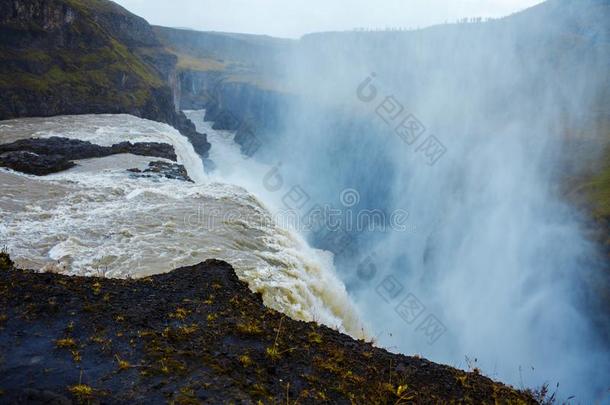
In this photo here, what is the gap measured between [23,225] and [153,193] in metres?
7.15

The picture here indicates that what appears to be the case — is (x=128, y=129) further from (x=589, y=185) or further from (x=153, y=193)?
(x=589, y=185)

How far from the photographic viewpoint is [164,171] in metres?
28.7

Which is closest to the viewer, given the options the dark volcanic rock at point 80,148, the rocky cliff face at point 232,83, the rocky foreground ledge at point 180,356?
the rocky foreground ledge at point 180,356

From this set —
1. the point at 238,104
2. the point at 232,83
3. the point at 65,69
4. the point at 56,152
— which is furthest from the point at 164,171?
the point at 232,83

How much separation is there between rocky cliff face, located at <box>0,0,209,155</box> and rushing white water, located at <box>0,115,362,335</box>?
79.4 ft

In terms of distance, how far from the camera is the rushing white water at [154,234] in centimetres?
1489

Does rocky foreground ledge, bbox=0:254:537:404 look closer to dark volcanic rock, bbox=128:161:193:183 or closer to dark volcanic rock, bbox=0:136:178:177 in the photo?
dark volcanic rock, bbox=128:161:193:183

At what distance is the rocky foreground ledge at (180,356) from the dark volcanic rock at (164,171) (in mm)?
18986

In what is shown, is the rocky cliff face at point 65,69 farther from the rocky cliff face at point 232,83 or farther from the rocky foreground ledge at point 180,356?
the rocky foreground ledge at point 180,356

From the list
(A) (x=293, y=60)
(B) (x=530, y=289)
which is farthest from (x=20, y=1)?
(A) (x=293, y=60)

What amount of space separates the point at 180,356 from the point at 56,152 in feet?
95.1

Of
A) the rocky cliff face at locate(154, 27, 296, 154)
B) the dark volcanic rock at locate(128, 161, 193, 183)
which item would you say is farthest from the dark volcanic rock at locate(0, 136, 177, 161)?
the rocky cliff face at locate(154, 27, 296, 154)

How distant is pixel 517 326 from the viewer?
26750mm

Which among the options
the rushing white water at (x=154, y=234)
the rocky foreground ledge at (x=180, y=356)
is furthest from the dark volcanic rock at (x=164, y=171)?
the rocky foreground ledge at (x=180, y=356)
